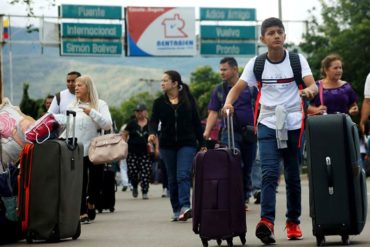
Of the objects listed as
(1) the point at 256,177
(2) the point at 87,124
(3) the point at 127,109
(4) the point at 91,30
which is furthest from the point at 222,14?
(3) the point at 127,109

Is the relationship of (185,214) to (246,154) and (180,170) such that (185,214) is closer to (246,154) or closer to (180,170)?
(180,170)

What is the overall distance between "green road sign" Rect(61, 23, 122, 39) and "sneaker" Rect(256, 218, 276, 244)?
3831 cm

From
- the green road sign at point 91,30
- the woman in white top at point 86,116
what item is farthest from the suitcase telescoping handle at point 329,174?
the green road sign at point 91,30

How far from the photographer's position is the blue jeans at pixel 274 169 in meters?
10.4

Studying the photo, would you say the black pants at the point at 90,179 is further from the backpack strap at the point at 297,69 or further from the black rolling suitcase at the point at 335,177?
the black rolling suitcase at the point at 335,177

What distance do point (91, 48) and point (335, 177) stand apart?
1552 inches

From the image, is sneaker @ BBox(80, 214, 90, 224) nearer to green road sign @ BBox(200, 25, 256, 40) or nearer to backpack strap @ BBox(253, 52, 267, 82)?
backpack strap @ BBox(253, 52, 267, 82)

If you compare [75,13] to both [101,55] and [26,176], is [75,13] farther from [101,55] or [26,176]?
[26,176]

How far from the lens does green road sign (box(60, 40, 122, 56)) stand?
4834 cm

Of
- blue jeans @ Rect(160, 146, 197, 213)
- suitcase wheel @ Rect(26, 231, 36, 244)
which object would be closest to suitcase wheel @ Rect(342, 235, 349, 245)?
suitcase wheel @ Rect(26, 231, 36, 244)

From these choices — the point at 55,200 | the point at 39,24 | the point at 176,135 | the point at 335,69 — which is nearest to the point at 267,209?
the point at 55,200

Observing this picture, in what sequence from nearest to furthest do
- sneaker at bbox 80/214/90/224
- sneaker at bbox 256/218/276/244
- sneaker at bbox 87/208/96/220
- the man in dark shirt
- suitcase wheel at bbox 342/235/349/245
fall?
suitcase wheel at bbox 342/235/349/245, sneaker at bbox 256/218/276/244, sneaker at bbox 80/214/90/224, sneaker at bbox 87/208/96/220, the man in dark shirt

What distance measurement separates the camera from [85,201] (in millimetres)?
13977

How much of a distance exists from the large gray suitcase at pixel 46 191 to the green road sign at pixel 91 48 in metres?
37.2
